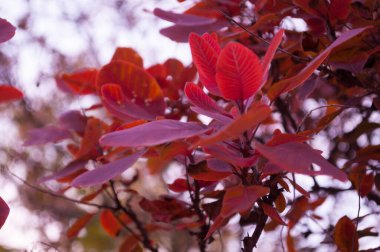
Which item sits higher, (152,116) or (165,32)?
(165,32)

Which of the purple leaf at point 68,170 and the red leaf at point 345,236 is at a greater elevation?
the red leaf at point 345,236

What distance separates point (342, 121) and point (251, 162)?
4.70 feet

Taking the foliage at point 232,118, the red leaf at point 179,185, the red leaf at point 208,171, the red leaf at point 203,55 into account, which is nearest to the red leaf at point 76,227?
the foliage at point 232,118

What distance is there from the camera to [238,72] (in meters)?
0.69

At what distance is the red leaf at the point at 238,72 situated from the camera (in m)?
0.66

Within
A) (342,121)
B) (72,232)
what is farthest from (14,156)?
(342,121)

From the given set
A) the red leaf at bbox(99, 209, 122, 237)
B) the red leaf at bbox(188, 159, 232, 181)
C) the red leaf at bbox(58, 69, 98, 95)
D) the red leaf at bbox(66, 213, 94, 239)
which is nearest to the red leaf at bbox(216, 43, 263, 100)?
the red leaf at bbox(188, 159, 232, 181)

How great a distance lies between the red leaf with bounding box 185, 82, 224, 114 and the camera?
0.76 m

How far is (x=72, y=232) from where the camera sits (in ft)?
4.44

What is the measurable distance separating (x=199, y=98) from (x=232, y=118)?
60 millimetres

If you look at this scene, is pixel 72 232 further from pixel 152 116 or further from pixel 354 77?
pixel 354 77

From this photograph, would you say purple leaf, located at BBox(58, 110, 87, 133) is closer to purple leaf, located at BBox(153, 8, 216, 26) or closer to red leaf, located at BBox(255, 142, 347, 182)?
purple leaf, located at BBox(153, 8, 216, 26)

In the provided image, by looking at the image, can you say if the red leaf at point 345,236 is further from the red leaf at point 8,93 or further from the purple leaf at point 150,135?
the red leaf at point 8,93

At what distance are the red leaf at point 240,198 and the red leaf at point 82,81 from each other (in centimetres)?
66
